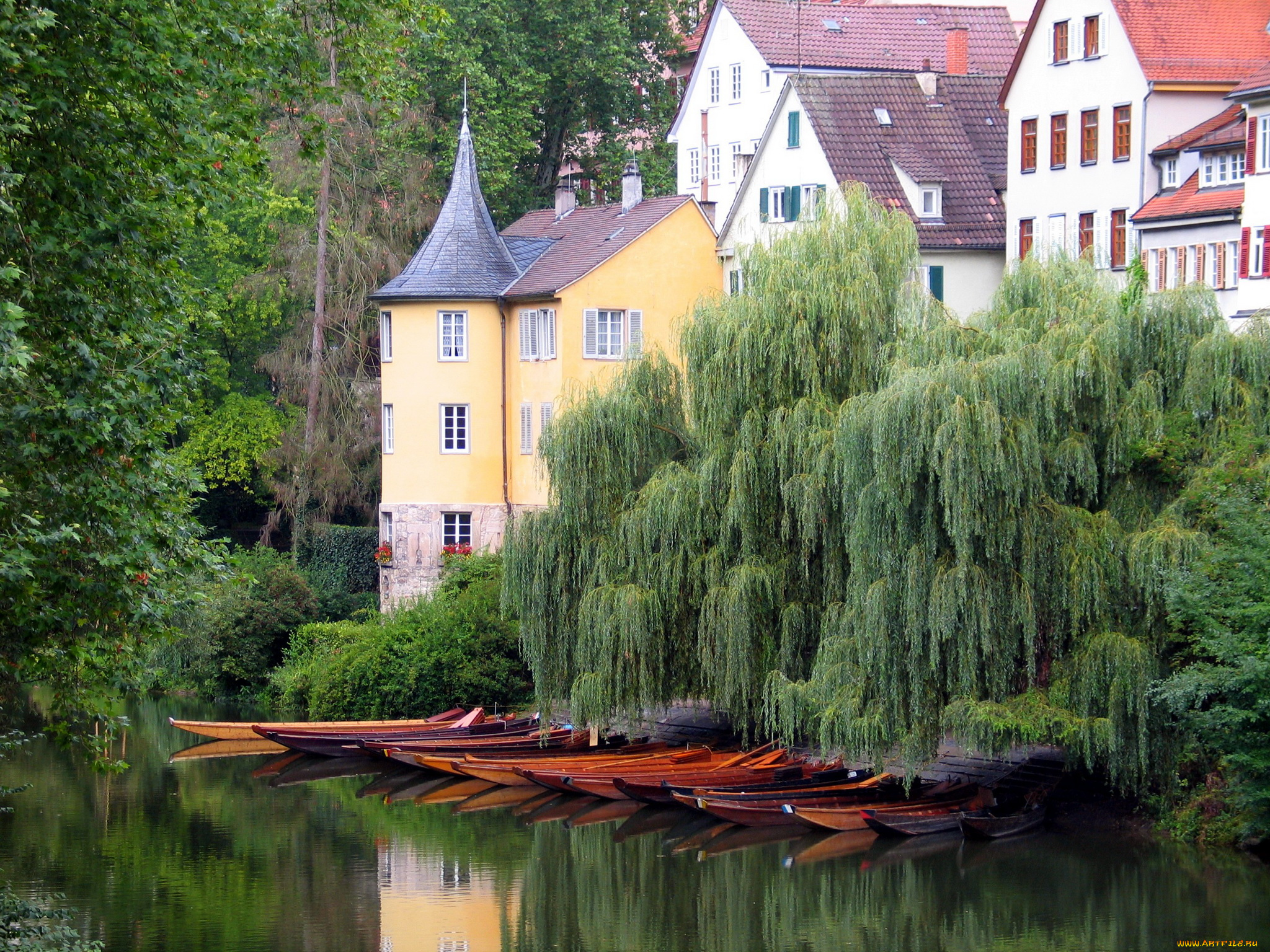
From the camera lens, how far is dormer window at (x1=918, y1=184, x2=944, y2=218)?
40.3 meters

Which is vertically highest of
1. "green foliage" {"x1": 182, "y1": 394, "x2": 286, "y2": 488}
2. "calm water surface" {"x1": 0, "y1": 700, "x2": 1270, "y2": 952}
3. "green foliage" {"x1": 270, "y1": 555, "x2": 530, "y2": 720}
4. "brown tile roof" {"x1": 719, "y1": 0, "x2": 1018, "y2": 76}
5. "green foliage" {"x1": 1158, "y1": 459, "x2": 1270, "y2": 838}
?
"brown tile roof" {"x1": 719, "y1": 0, "x2": 1018, "y2": 76}

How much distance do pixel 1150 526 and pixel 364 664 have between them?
19646mm

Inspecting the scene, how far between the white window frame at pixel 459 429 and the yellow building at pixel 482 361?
0.03m

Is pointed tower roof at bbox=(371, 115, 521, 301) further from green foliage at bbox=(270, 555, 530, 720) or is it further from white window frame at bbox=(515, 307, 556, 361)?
green foliage at bbox=(270, 555, 530, 720)

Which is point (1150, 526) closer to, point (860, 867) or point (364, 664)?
point (860, 867)

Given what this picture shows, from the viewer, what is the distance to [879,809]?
24.9 metres

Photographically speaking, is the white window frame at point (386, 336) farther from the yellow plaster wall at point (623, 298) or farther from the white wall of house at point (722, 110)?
the white wall of house at point (722, 110)

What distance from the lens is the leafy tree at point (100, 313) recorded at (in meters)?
12.8

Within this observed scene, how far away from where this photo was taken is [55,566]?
13281 millimetres

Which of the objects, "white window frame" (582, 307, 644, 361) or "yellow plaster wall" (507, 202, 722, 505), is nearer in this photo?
"yellow plaster wall" (507, 202, 722, 505)

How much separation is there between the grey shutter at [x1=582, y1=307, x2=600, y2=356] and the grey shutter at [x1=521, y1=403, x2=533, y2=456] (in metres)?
2.11

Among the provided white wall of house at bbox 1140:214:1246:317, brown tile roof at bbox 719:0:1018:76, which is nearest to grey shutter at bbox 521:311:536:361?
brown tile roof at bbox 719:0:1018:76

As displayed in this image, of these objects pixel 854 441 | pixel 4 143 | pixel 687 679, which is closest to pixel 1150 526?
pixel 854 441

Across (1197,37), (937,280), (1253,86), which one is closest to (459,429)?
(937,280)
